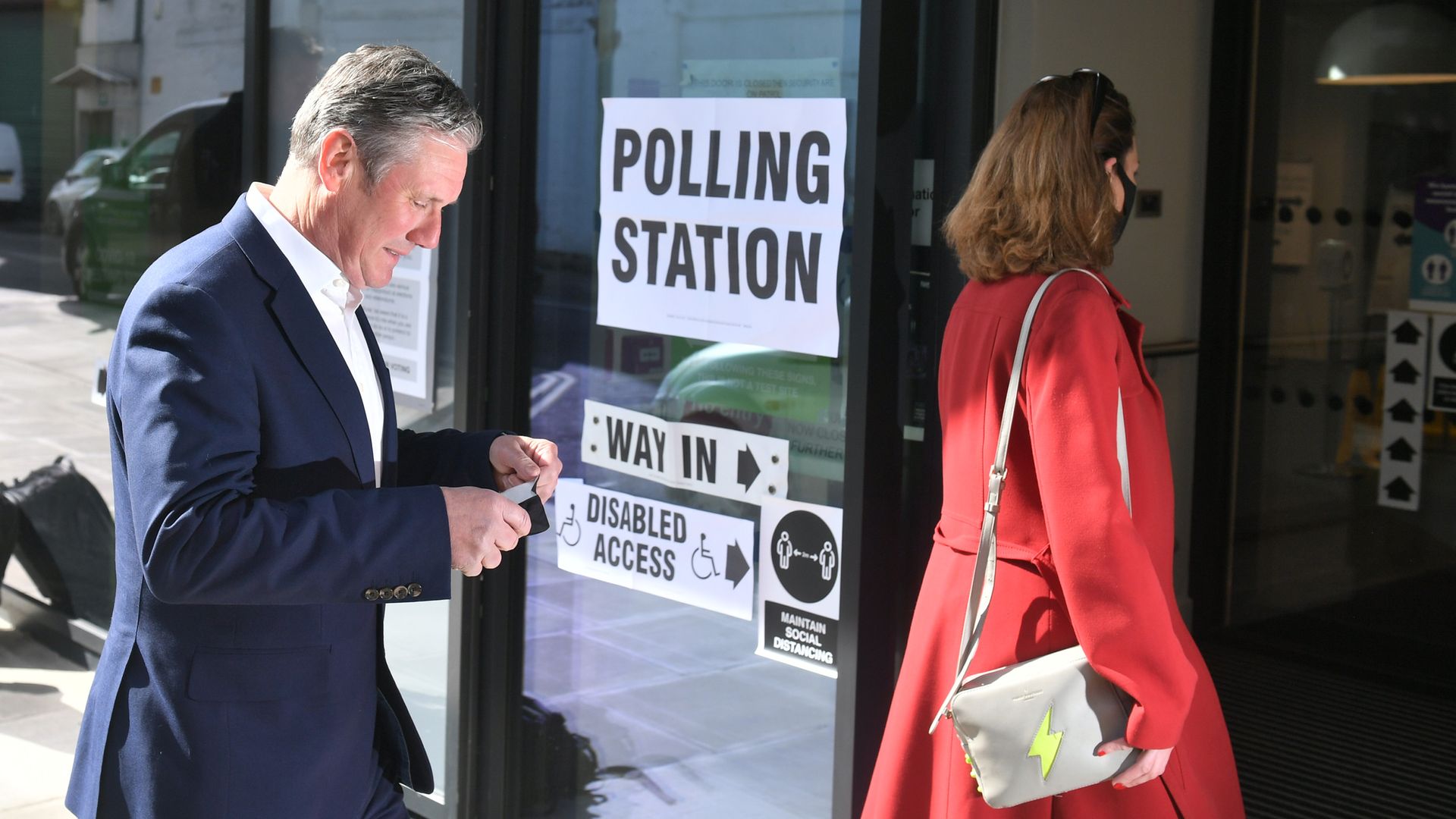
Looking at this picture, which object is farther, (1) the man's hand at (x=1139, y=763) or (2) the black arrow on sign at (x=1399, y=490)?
(2) the black arrow on sign at (x=1399, y=490)

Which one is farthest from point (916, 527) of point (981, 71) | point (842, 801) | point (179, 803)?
point (179, 803)

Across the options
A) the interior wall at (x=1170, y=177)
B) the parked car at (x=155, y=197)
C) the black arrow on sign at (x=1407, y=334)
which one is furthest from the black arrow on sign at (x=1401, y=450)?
the parked car at (x=155, y=197)

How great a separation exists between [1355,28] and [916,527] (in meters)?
3.38

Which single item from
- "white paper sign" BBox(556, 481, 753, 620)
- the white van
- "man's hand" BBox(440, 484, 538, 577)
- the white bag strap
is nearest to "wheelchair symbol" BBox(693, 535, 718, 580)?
"white paper sign" BBox(556, 481, 753, 620)

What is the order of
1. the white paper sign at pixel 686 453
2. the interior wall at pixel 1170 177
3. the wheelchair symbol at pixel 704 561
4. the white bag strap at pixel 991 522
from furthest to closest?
the interior wall at pixel 1170 177 → the wheelchair symbol at pixel 704 561 → the white paper sign at pixel 686 453 → the white bag strap at pixel 991 522

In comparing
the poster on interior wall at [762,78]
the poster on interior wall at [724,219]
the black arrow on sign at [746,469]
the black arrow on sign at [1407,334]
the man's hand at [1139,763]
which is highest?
the poster on interior wall at [762,78]

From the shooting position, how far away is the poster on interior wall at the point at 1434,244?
205 inches

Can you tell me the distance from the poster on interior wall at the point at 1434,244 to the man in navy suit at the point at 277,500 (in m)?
4.26

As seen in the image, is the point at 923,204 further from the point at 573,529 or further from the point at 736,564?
the point at 573,529

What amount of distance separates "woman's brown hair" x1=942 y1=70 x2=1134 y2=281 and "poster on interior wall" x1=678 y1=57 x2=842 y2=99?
73cm

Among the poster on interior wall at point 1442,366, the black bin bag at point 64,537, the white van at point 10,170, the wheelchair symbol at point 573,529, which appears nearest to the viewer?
the wheelchair symbol at point 573,529

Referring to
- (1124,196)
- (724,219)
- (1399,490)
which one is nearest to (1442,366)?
(1399,490)

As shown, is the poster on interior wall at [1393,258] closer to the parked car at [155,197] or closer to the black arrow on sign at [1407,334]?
the black arrow on sign at [1407,334]

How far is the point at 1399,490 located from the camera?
5418mm
